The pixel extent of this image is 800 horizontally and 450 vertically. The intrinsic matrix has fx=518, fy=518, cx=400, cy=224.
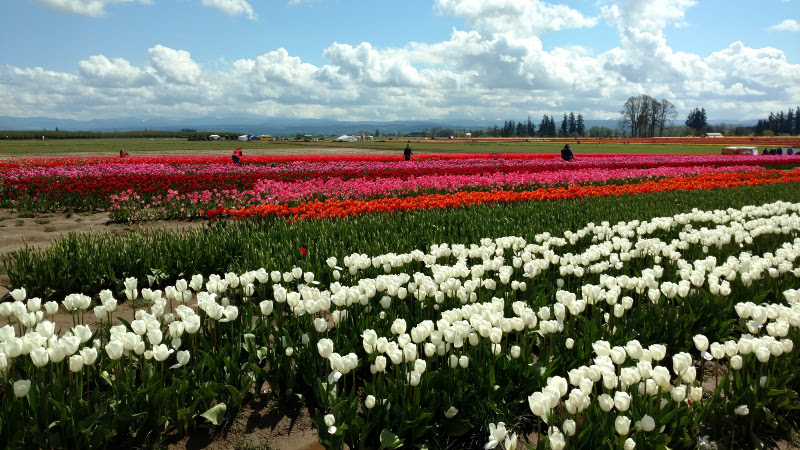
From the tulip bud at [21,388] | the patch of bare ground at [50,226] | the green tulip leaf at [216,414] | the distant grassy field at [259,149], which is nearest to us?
the tulip bud at [21,388]

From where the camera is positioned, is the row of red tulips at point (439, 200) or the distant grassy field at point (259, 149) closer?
the row of red tulips at point (439, 200)

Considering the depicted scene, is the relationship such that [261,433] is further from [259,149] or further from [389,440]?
[259,149]

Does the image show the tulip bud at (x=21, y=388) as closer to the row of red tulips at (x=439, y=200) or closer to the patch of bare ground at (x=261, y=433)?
the patch of bare ground at (x=261, y=433)

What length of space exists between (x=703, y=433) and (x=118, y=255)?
6652mm

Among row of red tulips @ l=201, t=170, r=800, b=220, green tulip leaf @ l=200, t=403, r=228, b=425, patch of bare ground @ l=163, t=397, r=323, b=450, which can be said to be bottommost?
patch of bare ground @ l=163, t=397, r=323, b=450

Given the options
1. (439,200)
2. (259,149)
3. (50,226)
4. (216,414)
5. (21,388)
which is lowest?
(216,414)

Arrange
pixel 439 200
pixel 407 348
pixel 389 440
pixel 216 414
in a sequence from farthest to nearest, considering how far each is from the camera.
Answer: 1. pixel 439 200
2. pixel 216 414
3. pixel 407 348
4. pixel 389 440

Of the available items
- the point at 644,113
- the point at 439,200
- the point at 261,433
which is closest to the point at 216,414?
the point at 261,433

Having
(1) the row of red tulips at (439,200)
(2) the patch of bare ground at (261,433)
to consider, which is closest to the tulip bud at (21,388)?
(2) the patch of bare ground at (261,433)

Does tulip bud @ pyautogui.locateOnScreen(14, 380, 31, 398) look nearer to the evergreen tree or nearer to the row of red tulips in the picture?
the row of red tulips

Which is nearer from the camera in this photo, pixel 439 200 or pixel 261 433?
pixel 261 433

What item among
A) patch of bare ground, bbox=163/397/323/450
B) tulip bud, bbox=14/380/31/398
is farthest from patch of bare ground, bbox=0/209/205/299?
tulip bud, bbox=14/380/31/398

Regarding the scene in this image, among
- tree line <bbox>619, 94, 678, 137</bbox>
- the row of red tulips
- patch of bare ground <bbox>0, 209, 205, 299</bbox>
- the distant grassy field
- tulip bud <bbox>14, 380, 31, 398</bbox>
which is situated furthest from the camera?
tree line <bbox>619, 94, 678, 137</bbox>

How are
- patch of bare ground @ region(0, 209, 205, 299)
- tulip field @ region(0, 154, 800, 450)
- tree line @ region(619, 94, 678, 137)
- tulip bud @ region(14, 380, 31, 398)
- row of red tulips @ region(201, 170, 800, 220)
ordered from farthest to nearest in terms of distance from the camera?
tree line @ region(619, 94, 678, 137)
row of red tulips @ region(201, 170, 800, 220)
patch of bare ground @ region(0, 209, 205, 299)
tulip field @ region(0, 154, 800, 450)
tulip bud @ region(14, 380, 31, 398)
